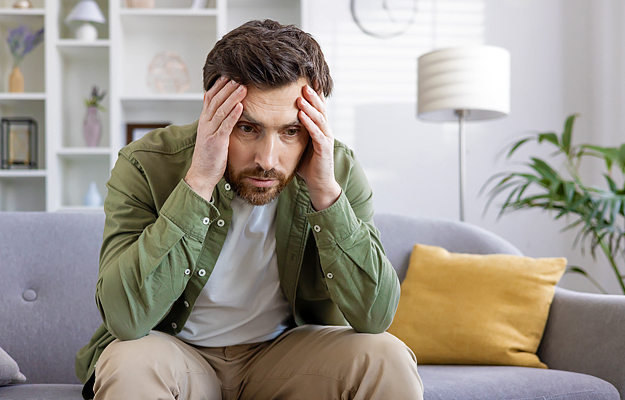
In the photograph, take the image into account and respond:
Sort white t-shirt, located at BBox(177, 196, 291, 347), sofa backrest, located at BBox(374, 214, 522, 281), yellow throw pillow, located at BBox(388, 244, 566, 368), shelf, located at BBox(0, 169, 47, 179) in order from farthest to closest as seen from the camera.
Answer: shelf, located at BBox(0, 169, 47, 179), sofa backrest, located at BBox(374, 214, 522, 281), yellow throw pillow, located at BBox(388, 244, 566, 368), white t-shirt, located at BBox(177, 196, 291, 347)

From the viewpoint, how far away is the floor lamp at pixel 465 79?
230cm

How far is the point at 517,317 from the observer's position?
161 cm

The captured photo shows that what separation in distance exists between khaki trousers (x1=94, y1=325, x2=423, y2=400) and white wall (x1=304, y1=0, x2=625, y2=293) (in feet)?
6.44

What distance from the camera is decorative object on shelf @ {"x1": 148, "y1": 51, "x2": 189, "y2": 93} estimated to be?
2975 mm

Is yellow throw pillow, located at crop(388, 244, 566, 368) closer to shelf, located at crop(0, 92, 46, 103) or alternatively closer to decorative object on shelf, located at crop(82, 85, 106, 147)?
decorative object on shelf, located at crop(82, 85, 106, 147)

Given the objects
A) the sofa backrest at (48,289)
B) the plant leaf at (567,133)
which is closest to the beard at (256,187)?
the sofa backrest at (48,289)

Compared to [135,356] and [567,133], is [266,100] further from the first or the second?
[567,133]

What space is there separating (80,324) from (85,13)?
73.7 inches

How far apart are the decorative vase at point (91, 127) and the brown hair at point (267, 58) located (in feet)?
6.56

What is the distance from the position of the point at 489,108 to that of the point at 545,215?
1.04 m

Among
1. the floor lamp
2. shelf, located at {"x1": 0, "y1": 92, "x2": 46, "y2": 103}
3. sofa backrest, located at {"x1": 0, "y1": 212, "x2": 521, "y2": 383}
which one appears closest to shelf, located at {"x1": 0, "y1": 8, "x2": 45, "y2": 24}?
shelf, located at {"x1": 0, "y1": 92, "x2": 46, "y2": 103}

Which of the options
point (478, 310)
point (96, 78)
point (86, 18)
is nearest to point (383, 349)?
point (478, 310)

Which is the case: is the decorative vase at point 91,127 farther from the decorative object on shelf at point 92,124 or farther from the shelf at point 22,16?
the shelf at point 22,16

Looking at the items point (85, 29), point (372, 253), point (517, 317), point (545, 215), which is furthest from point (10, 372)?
point (545, 215)
